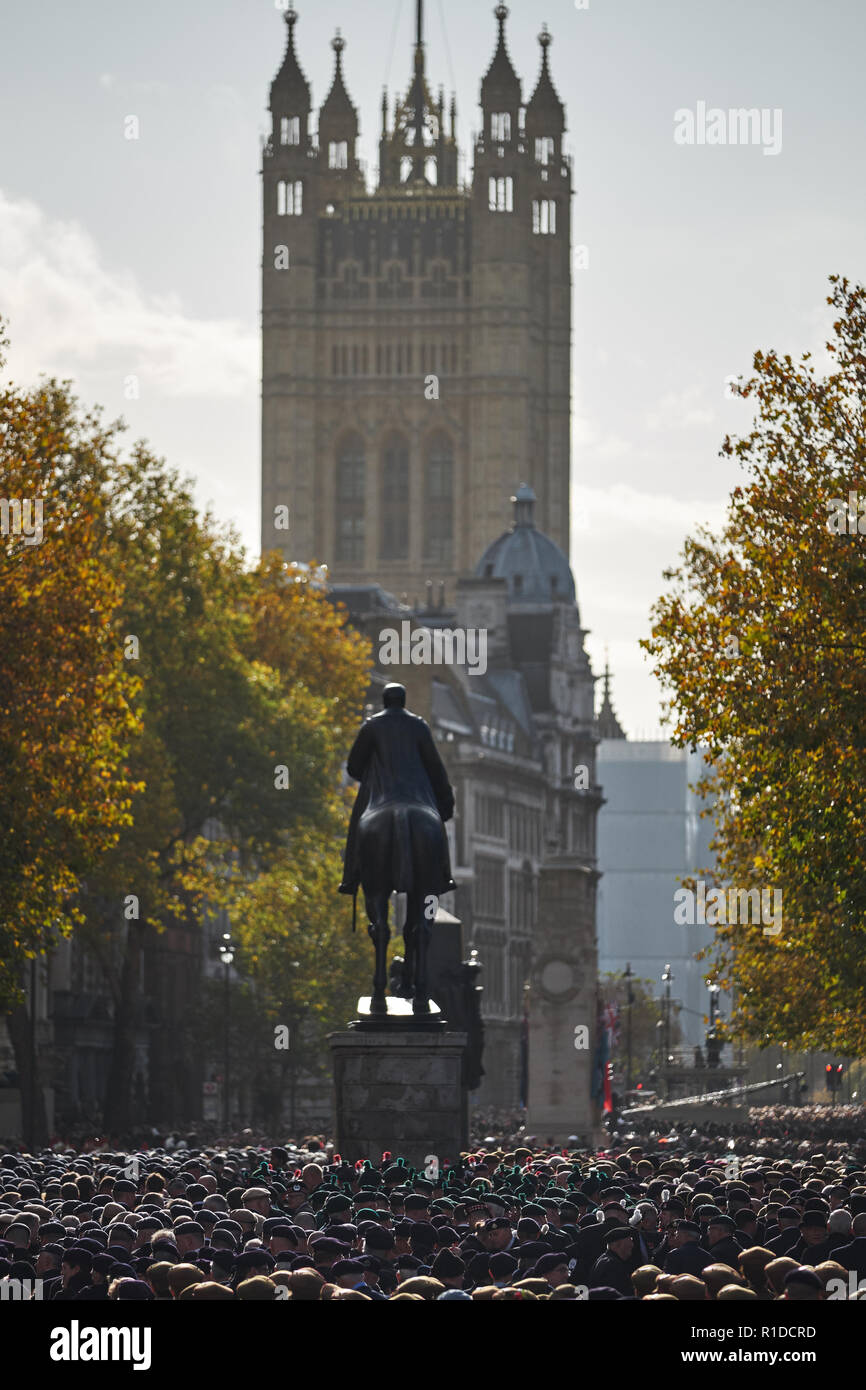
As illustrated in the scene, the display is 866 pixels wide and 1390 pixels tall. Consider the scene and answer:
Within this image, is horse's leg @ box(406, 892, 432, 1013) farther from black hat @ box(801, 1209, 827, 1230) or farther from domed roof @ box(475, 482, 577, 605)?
domed roof @ box(475, 482, 577, 605)

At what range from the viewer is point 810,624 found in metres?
33.8

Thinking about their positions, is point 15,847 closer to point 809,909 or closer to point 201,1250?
point 809,909

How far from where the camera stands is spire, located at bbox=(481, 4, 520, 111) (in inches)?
7726

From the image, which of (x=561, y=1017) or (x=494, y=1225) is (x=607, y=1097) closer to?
(x=561, y=1017)

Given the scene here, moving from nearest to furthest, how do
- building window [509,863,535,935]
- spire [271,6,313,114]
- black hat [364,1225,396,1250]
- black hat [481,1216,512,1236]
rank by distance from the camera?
black hat [364,1225,396,1250] → black hat [481,1216,512,1236] → building window [509,863,535,935] → spire [271,6,313,114]

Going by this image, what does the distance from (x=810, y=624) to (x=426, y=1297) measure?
751 inches

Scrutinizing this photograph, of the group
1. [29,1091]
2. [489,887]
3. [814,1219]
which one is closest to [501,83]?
[489,887]

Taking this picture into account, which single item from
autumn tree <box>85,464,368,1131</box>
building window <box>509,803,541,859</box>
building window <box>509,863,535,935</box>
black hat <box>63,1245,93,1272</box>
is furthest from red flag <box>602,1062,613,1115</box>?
building window <box>509,803,541,859</box>

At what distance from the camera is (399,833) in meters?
26.8

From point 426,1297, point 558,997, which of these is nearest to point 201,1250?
point 426,1297

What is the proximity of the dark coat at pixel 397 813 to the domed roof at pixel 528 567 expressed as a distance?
495 ft

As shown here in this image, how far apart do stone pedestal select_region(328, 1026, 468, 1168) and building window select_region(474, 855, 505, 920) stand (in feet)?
417

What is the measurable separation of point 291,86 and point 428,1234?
182674 millimetres

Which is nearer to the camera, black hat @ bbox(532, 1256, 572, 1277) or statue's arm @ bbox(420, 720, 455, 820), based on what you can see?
black hat @ bbox(532, 1256, 572, 1277)
